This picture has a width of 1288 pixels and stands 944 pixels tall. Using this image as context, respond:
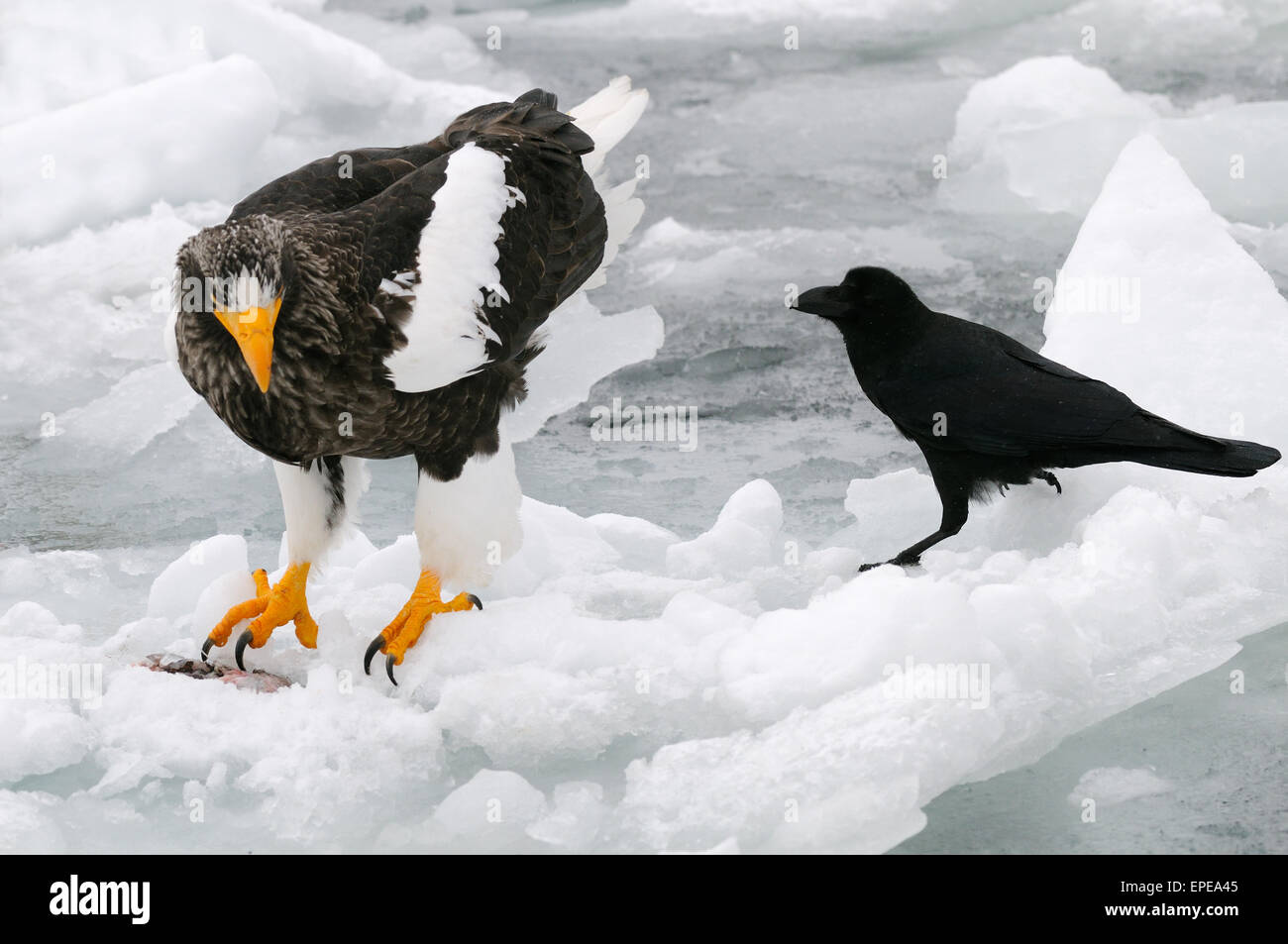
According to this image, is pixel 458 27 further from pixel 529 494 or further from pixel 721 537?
pixel 721 537

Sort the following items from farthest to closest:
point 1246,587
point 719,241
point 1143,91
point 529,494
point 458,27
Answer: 1. point 458,27
2. point 1143,91
3. point 719,241
4. point 529,494
5. point 1246,587

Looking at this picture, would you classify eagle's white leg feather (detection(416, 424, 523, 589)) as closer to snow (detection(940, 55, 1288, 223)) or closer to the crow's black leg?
the crow's black leg

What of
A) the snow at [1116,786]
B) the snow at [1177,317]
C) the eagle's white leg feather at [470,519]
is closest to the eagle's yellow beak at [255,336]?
the eagle's white leg feather at [470,519]

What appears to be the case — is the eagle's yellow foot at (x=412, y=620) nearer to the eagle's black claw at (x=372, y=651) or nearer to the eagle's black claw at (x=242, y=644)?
the eagle's black claw at (x=372, y=651)

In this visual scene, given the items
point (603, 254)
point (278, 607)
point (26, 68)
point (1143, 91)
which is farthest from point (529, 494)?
point (1143, 91)

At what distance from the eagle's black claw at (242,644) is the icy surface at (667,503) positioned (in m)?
0.04

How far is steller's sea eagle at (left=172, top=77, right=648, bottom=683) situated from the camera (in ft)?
10.1

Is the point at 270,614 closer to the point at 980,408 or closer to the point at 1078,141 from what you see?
the point at 980,408

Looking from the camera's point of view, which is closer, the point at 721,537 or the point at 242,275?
the point at 242,275

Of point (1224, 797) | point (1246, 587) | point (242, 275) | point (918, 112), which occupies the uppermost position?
point (918, 112)

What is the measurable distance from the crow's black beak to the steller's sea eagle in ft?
2.17

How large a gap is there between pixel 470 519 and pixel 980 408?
1.29 meters

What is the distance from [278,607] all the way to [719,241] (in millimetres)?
4030

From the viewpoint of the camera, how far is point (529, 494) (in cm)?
486
